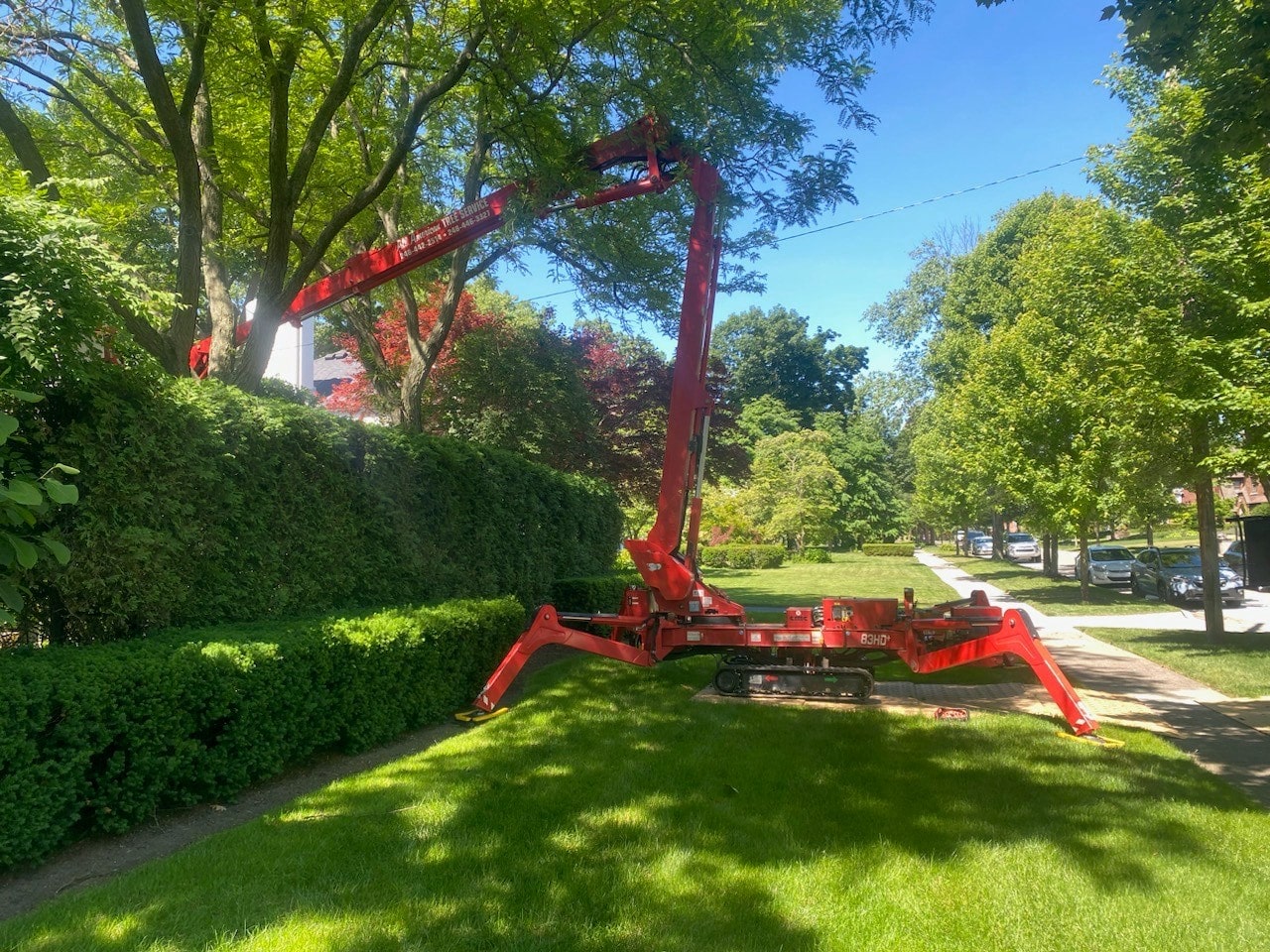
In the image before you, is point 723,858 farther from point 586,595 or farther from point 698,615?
point 586,595

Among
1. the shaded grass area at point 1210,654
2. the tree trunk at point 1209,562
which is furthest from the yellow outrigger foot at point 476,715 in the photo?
the tree trunk at point 1209,562

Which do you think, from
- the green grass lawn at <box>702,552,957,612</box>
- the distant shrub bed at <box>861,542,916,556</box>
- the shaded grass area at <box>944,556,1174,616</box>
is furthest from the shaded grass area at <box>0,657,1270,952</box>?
the distant shrub bed at <box>861,542,916,556</box>

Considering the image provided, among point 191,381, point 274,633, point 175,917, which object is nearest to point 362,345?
point 191,381

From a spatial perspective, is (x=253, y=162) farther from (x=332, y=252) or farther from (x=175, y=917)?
(x=175, y=917)

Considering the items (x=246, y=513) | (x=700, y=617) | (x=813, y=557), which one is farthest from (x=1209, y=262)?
(x=813, y=557)

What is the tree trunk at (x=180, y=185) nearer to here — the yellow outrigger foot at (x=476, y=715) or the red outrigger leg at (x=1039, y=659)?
the yellow outrigger foot at (x=476, y=715)

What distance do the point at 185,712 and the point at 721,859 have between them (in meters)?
3.23

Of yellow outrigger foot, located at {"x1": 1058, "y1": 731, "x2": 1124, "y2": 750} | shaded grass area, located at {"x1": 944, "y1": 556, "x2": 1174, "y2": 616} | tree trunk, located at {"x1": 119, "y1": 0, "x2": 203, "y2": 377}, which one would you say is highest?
tree trunk, located at {"x1": 119, "y1": 0, "x2": 203, "y2": 377}

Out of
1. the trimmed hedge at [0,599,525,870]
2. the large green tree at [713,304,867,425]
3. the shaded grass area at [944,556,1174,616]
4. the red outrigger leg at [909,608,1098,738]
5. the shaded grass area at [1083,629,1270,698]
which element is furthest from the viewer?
the large green tree at [713,304,867,425]

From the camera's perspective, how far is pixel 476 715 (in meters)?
8.01

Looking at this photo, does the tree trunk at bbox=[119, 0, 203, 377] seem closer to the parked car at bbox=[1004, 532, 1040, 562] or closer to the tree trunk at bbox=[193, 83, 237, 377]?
the tree trunk at bbox=[193, 83, 237, 377]

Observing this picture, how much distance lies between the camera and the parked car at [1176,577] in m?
19.9

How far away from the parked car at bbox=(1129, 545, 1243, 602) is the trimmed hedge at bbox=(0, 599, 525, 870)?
18541 millimetres

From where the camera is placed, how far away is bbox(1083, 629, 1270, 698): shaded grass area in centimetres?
1024
